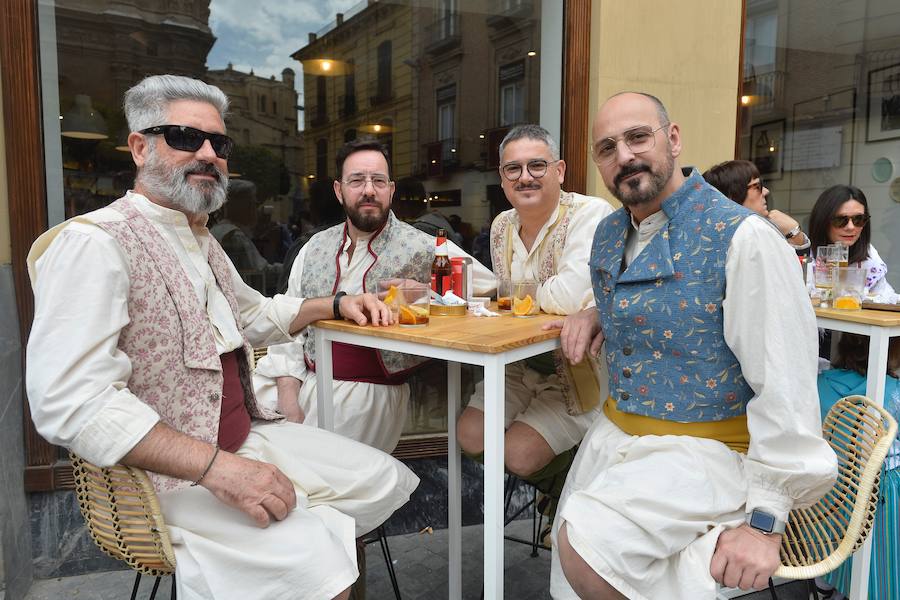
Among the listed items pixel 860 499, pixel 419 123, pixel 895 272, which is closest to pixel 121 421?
pixel 860 499

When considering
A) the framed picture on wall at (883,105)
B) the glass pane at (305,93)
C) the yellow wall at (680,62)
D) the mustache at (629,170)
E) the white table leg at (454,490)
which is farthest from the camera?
the framed picture on wall at (883,105)

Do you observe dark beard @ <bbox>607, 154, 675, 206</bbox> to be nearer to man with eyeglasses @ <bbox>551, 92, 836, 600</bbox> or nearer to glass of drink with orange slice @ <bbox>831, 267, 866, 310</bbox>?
man with eyeglasses @ <bbox>551, 92, 836, 600</bbox>

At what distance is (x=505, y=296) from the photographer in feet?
8.25

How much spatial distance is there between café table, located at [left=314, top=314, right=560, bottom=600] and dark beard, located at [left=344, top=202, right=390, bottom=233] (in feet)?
2.44

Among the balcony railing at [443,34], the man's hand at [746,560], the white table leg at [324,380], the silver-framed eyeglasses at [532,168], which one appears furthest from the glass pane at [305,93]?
the man's hand at [746,560]

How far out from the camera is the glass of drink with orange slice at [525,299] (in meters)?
2.35

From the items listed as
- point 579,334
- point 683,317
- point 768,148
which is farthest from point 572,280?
point 768,148

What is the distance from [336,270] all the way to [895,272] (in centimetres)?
507

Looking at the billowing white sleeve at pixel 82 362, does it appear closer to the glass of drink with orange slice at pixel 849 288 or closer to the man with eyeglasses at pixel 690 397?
the man with eyeglasses at pixel 690 397

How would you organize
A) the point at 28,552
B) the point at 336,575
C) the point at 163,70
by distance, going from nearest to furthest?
the point at 336,575 → the point at 28,552 → the point at 163,70

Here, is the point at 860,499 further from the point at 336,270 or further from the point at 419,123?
the point at 419,123

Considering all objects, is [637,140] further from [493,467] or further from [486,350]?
[493,467]

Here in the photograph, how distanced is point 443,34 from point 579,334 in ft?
8.67

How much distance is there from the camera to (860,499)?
1628 mm
